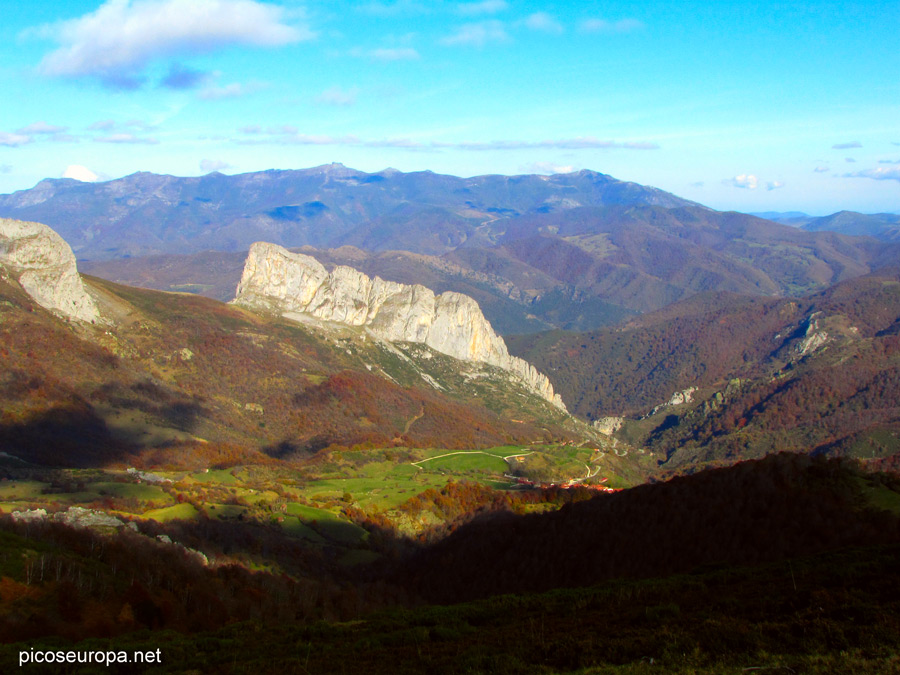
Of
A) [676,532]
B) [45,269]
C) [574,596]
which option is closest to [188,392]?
[45,269]

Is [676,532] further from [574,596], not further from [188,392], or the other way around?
[188,392]

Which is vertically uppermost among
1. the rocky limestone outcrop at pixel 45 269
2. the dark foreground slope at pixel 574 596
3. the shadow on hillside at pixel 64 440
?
the rocky limestone outcrop at pixel 45 269

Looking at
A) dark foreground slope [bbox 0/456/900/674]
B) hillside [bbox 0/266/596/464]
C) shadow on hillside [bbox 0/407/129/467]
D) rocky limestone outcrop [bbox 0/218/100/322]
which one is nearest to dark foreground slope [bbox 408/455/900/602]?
dark foreground slope [bbox 0/456/900/674]

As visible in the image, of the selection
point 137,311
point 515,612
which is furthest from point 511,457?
point 137,311

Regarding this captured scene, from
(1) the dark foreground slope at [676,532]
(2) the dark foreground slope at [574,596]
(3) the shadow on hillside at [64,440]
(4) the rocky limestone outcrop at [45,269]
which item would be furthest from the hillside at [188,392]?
(1) the dark foreground slope at [676,532]

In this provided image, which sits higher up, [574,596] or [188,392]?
[574,596]

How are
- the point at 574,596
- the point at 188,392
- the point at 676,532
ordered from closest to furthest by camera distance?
the point at 574,596, the point at 676,532, the point at 188,392

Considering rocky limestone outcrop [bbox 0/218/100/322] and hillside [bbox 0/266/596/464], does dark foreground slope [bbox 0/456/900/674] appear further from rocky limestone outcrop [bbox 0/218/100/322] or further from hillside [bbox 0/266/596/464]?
rocky limestone outcrop [bbox 0/218/100/322]

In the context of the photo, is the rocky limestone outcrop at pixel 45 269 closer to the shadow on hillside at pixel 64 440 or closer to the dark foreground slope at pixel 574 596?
the shadow on hillside at pixel 64 440
